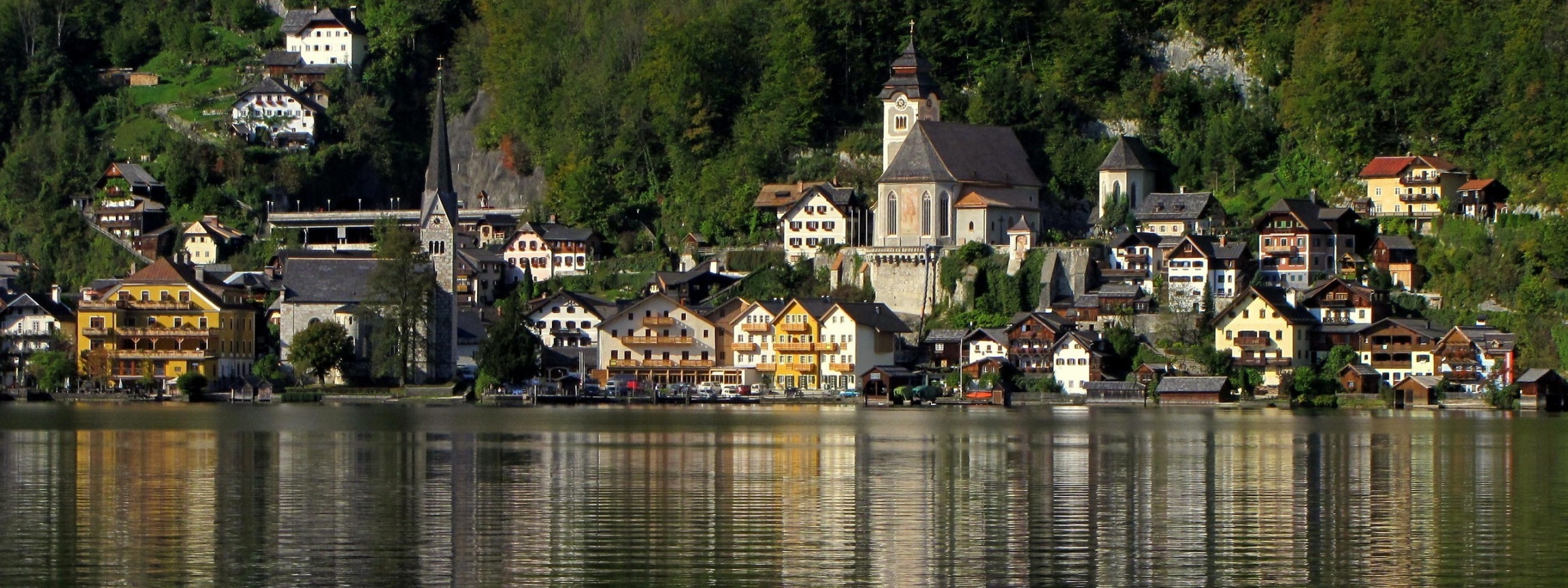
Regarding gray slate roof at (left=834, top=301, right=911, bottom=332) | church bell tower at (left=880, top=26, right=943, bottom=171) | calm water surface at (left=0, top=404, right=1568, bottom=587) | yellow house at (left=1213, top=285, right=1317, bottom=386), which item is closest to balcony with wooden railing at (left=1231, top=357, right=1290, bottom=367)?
yellow house at (left=1213, top=285, right=1317, bottom=386)

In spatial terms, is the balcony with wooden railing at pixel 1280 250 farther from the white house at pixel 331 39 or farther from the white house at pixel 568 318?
the white house at pixel 331 39

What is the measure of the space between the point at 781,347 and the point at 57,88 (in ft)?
152

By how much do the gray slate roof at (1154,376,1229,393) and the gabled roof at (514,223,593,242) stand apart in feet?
86.5

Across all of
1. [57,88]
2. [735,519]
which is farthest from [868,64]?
[735,519]

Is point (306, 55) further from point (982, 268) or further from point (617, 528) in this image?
point (617, 528)

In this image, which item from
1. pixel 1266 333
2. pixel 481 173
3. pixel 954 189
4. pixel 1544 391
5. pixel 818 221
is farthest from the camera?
pixel 481 173

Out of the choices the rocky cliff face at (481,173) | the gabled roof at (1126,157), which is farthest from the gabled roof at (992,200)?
the rocky cliff face at (481,173)

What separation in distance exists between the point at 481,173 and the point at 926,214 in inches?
1036

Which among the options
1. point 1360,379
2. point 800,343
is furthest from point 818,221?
point 1360,379

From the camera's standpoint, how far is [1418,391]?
247 feet

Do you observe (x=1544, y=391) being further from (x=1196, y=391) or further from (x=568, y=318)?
(x=568, y=318)

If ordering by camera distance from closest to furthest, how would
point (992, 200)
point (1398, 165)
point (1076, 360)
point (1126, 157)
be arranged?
point (1076, 360) < point (1398, 165) < point (992, 200) < point (1126, 157)

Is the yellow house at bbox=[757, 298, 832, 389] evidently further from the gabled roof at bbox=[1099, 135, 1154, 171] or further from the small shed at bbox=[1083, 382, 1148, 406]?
the gabled roof at bbox=[1099, 135, 1154, 171]

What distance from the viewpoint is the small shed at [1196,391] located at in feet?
252
